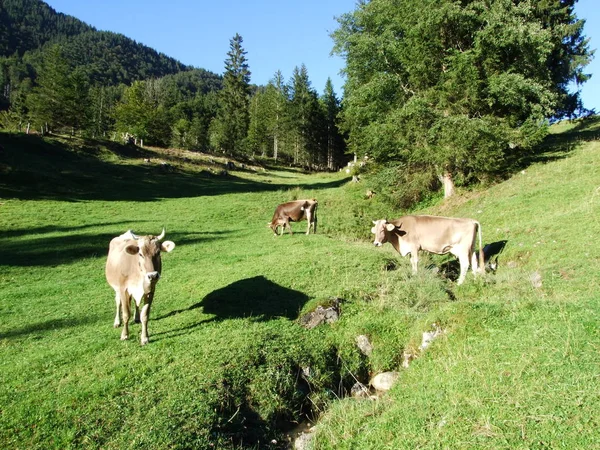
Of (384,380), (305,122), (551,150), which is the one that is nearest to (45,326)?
(384,380)

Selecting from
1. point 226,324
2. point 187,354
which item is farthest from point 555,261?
point 187,354

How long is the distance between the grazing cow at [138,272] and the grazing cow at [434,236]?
25.4 ft

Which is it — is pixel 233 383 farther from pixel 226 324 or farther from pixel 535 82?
pixel 535 82

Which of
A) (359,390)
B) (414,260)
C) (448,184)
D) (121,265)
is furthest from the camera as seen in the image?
(448,184)

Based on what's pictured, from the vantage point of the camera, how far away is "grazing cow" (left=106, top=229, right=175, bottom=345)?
27.5 ft

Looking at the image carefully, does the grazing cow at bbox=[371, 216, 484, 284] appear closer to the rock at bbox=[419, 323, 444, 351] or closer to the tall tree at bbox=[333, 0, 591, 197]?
the rock at bbox=[419, 323, 444, 351]

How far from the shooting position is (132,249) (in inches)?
330

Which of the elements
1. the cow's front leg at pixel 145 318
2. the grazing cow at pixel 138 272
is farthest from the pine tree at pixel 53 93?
the cow's front leg at pixel 145 318

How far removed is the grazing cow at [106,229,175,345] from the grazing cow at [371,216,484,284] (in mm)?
7753

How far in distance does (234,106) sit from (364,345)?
2851 inches

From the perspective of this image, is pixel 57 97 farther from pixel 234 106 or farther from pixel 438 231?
pixel 438 231

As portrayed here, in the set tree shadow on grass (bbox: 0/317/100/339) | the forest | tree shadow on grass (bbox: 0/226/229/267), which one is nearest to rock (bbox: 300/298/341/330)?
tree shadow on grass (bbox: 0/317/100/339)

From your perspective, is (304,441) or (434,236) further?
(434,236)

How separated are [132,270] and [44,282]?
6812mm
